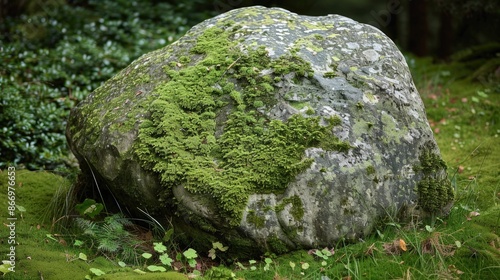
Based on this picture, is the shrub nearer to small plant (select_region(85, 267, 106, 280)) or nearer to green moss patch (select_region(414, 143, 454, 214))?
small plant (select_region(85, 267, 106, 280))

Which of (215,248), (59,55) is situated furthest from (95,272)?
(59,55)

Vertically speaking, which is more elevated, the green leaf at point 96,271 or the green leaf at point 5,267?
the green leaf at point 5,267

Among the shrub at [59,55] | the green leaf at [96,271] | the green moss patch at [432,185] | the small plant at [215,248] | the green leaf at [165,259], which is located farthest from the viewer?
the shrub at [59,55]

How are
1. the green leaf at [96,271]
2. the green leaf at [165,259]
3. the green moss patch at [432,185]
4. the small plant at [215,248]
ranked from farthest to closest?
1. the green moss patch at [432,185]
2. the small plant at [215,248]
3. the green leaf at [165,259]
4. the green leaf at [96,271]

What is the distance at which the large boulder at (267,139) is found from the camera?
3227mm

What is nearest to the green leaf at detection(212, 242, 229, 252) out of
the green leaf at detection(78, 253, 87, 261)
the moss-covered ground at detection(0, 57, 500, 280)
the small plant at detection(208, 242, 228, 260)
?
the small plant at detection(208, 242, 228, 260)

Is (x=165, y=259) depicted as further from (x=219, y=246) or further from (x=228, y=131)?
(x=228, y=131)

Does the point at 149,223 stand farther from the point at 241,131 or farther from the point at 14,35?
the point at 14,35

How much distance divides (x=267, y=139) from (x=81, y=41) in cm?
481

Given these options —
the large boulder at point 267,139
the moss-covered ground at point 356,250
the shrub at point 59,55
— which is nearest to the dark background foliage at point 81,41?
the shrub at point 59,55

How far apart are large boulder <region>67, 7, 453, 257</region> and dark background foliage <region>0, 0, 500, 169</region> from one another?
5.17 feet

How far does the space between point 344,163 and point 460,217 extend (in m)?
0.99

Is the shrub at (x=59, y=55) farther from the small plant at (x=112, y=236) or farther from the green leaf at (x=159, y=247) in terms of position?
the green leaf at (x=159, y=247)

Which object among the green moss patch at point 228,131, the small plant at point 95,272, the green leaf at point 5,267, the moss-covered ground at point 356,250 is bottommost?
the moss-covered ground at point 356,250
